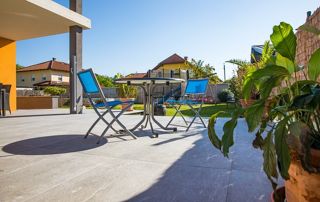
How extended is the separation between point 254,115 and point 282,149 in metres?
0.17

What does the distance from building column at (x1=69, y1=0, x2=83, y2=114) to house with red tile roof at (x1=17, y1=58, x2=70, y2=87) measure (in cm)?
2536

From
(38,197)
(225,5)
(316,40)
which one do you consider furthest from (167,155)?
(225,5)

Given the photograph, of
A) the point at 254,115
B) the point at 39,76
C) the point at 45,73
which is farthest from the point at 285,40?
the point at 39,76

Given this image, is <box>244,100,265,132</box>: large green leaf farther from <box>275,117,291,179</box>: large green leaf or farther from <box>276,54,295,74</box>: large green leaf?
<box>276,54,295,74</box>: large green leaf

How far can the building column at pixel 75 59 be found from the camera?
7568mm

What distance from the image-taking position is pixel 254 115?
955 millimetres

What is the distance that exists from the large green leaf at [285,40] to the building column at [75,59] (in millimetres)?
7204

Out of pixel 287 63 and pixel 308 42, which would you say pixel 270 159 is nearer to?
pixel 287 63

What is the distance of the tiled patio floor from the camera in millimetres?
1396

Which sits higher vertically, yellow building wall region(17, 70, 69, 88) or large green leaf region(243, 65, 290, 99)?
yellow building wall region(17, 70, 69, 88)

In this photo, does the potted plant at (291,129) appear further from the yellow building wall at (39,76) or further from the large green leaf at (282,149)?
the yellow building wall at (39,76)

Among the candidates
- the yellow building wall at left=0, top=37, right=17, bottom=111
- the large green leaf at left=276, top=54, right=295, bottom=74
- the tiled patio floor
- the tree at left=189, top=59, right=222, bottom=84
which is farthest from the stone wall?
the tree at left=189, top=59, right=222, bottom=84

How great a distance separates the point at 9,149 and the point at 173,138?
1.92 m

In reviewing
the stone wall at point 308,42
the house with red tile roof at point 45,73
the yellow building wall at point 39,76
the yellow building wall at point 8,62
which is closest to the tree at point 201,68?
the yellow building wall at point 8,62
